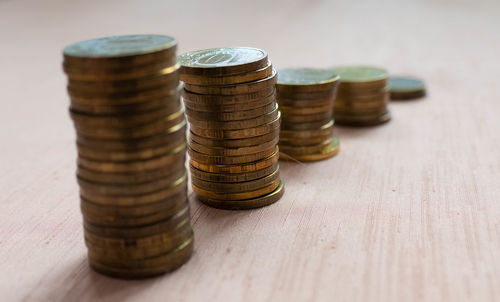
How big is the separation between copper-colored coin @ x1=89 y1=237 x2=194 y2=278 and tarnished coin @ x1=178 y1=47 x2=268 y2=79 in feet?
1.70

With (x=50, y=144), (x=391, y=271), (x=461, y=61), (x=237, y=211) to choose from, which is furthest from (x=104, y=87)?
(x=461, y=61)

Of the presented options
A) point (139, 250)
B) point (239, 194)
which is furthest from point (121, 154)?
point (239, 194)

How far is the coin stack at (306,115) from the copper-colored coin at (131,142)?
0.87 meters

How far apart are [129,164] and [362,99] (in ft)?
4.93

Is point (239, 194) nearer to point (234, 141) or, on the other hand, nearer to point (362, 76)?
point (234, 141)

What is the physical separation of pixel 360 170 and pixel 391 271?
71 cm

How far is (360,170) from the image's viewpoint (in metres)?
2.05

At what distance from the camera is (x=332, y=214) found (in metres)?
1.71

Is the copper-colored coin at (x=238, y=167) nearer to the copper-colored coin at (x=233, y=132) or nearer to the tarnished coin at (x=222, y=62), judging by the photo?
the copper-colored coin at (x=233, y=132)

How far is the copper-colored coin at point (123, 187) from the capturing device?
1.30 metres

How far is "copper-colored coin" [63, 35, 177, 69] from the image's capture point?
47.1 inches

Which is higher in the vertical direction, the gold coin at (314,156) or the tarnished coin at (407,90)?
the tarnished coin at (407,90)

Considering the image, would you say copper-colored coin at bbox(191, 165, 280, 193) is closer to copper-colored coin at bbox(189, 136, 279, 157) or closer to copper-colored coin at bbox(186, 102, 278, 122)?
copper-colored coin at bbox(189, 136, 279, 157)

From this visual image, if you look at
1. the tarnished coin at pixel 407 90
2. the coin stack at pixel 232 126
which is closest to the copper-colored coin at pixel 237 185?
the coin stack at pixel 232 126
